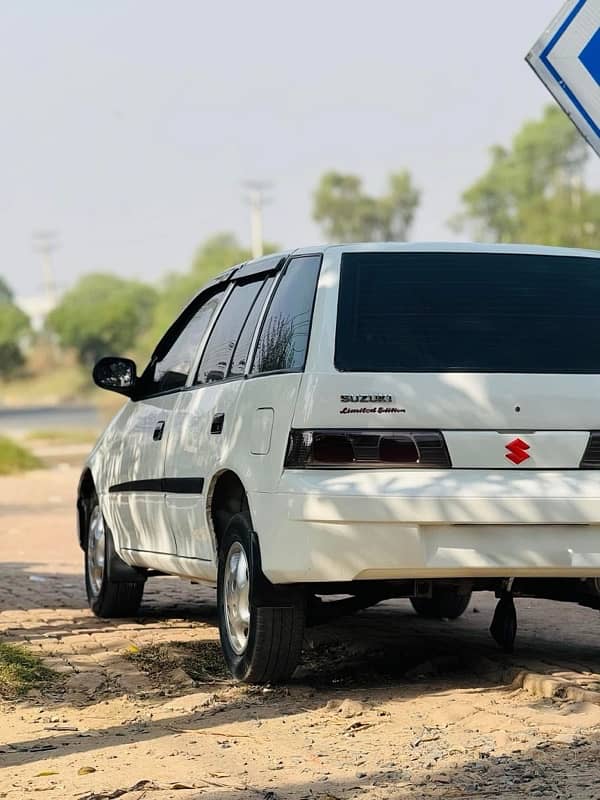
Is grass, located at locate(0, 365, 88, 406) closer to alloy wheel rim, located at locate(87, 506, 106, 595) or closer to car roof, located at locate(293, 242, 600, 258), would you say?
alloy wheel rim, located at locate(87, 506, 106, 595)

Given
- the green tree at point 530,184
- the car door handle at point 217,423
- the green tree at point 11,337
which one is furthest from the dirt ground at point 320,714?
the green tree at point 11,337

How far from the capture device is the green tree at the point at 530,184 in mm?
88125

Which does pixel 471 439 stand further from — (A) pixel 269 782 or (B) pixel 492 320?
(A) pixel 269 782

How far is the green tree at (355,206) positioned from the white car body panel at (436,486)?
10750 centimetres

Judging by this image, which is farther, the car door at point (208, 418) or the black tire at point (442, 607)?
the black tire at point (442, 607)

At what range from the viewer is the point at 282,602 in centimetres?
688

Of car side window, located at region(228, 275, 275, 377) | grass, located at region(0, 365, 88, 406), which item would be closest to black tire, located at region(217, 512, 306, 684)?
car side window, located at region(228, 275, 275, 377)

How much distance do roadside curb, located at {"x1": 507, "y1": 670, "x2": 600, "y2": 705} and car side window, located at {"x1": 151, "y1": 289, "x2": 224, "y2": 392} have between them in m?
2.50

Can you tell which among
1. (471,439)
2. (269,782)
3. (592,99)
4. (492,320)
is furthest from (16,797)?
(592,99)

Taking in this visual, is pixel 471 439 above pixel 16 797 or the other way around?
above

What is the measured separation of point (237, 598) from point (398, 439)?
1.21m

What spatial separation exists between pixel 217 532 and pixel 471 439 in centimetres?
156

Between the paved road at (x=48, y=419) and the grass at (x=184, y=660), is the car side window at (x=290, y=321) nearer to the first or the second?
the grass at (x=184, y=660)

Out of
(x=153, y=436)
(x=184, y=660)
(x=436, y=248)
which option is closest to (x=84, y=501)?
(x=153, y=436)
